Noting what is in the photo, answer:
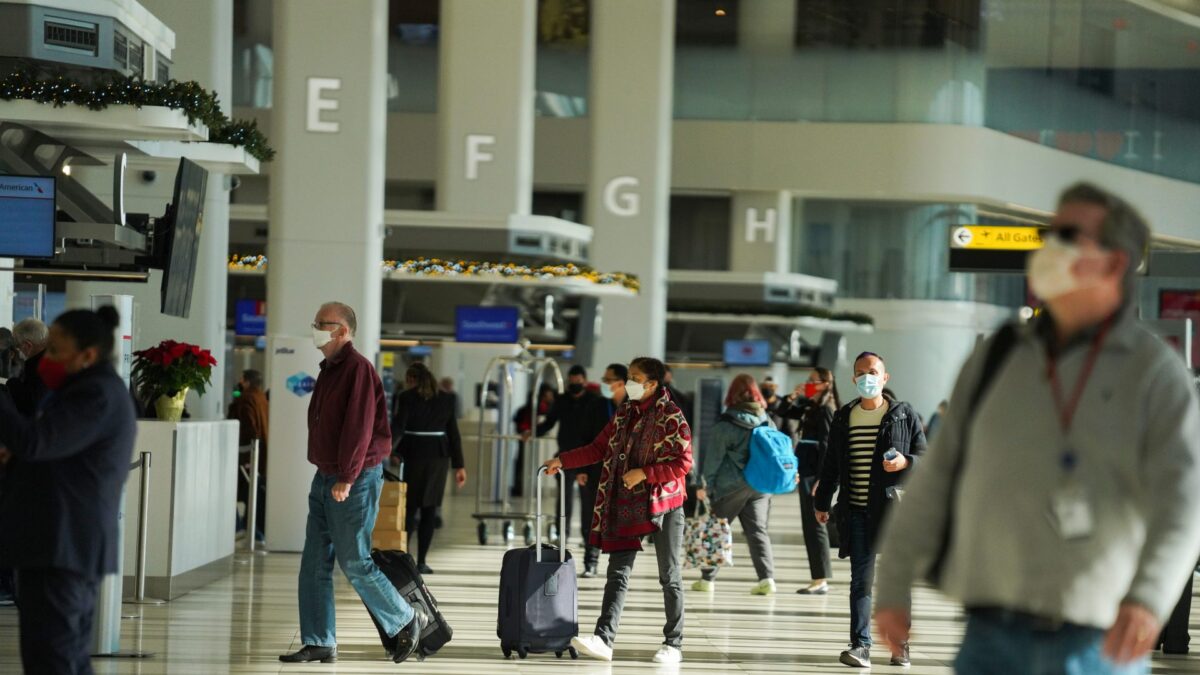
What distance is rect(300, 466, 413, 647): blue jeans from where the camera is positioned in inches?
345

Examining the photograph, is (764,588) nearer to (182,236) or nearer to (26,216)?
(182,236)

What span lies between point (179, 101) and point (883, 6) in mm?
33797

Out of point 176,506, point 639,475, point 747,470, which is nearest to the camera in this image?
point 639,475

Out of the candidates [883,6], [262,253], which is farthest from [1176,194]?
[262,253]

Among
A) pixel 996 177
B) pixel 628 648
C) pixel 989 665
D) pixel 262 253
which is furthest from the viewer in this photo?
pixel 996 177

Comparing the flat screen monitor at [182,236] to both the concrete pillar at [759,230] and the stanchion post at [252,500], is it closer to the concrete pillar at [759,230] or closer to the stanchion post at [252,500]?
the stanchion post at [252,500]

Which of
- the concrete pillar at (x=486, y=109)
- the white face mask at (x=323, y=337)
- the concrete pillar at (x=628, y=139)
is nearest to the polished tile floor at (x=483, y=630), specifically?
the white face mask at (x=323, y=337)

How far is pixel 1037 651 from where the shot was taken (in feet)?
11.9

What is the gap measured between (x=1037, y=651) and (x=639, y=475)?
547 centimetres

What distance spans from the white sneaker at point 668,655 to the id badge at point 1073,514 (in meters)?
6.22

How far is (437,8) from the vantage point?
43.7 meters

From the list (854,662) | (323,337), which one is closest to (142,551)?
(323,337)

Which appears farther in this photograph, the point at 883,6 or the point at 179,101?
the point at 883,6

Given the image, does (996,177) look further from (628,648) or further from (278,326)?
(628,648)
